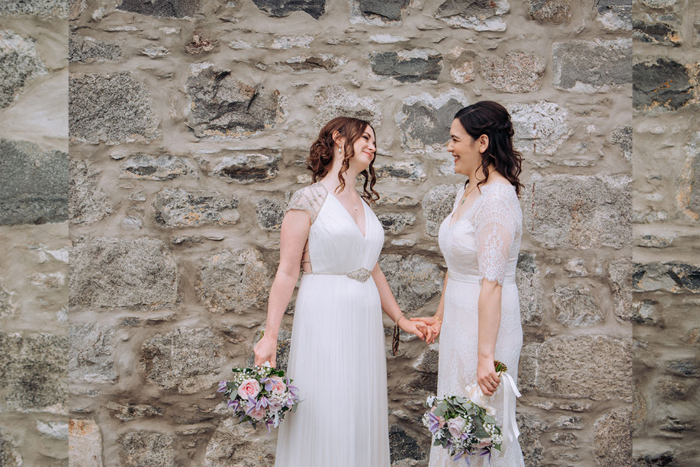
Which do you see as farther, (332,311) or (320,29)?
(320,29)

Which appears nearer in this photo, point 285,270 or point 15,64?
point 285,270

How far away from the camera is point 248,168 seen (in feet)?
10.3

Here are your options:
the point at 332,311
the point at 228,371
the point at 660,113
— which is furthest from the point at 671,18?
the point at 228,371

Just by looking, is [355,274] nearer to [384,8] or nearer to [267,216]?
[267,216]

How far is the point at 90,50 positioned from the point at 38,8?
38 cm

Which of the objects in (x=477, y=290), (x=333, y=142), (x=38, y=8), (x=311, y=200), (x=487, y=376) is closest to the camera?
(x=487, y=376)

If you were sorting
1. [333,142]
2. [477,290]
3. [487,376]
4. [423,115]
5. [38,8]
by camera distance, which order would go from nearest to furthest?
1. [487,376]
2. [477,290]
3. [333,142]
4. [38,8]
5. [423,115]

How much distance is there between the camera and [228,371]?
10.3ft

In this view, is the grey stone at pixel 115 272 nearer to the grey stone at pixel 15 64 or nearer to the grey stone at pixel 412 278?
the grey stone at pixel 15 64

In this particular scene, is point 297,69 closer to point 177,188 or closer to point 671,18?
point 177,188

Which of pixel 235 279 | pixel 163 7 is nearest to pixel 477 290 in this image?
pixel 235 279

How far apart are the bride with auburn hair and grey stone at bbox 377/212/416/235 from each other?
576 millimetres

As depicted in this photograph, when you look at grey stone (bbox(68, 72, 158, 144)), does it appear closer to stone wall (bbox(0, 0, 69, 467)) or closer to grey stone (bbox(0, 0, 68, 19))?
stone wall (bbox(0, 0, 69, 467))

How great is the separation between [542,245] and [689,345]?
106 centimetres
